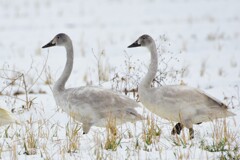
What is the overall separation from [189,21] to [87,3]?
7.86 metres

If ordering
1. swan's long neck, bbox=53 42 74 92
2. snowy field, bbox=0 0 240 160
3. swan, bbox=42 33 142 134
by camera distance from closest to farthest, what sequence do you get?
snowy field, bbox=0 0 240 160 → swan, bbox=42 33 142 134 → swan's long neck, bbox=53 42 74 92

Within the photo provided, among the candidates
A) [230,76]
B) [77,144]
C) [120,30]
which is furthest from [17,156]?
[120,30]

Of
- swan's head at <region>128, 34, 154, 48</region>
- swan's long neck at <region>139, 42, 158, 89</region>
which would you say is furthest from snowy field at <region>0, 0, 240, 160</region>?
swan's head at <region>128, 34, 154, 48</region>

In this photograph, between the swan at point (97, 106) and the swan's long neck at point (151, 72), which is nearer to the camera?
the swan at point (97, 106)

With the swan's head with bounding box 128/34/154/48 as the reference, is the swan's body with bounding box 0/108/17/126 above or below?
below

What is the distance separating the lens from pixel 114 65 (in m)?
12.5

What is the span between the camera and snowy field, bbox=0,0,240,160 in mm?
5629

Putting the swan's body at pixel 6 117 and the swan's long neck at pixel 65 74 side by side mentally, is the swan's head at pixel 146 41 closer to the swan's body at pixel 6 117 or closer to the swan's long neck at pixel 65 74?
the swan's long neck at pixel 65 74

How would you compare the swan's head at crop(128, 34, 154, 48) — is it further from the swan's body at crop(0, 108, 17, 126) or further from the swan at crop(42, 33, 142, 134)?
the swan's body at crop(0, 108, 17, 126)

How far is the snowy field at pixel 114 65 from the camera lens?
5629 millimetres

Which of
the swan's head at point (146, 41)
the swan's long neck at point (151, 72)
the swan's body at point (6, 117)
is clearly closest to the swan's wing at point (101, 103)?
the swan's long neck at point (151, 72)

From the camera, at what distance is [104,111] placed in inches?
255

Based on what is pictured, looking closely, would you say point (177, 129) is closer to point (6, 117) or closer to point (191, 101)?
point (191, 101)

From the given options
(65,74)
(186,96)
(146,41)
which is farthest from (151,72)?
(65,74)
